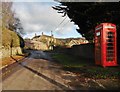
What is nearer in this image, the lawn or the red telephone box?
the lawn

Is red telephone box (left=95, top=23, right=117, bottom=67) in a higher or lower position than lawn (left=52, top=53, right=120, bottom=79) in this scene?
higher

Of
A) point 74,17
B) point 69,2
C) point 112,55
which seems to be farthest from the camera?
point 74,17

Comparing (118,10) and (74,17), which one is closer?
(118,10)

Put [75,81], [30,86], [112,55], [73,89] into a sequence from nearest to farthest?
[73,89] < [30,86] < [75,81] < [112,55]

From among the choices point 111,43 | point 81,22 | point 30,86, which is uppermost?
point 81,22

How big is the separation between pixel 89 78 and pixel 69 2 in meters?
9.87

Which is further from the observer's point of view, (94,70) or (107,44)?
(107,44)

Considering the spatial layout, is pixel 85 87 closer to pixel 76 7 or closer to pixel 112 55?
pixel 112 55

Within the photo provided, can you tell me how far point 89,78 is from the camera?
42.7 feet

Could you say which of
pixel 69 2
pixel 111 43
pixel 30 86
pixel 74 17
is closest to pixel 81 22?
pixel 74 17

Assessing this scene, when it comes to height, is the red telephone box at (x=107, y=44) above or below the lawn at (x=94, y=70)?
above

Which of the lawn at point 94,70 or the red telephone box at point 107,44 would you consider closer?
the lawn at point 94,70

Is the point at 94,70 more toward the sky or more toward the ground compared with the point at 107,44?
more toward the ground

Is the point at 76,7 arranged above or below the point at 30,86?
above
